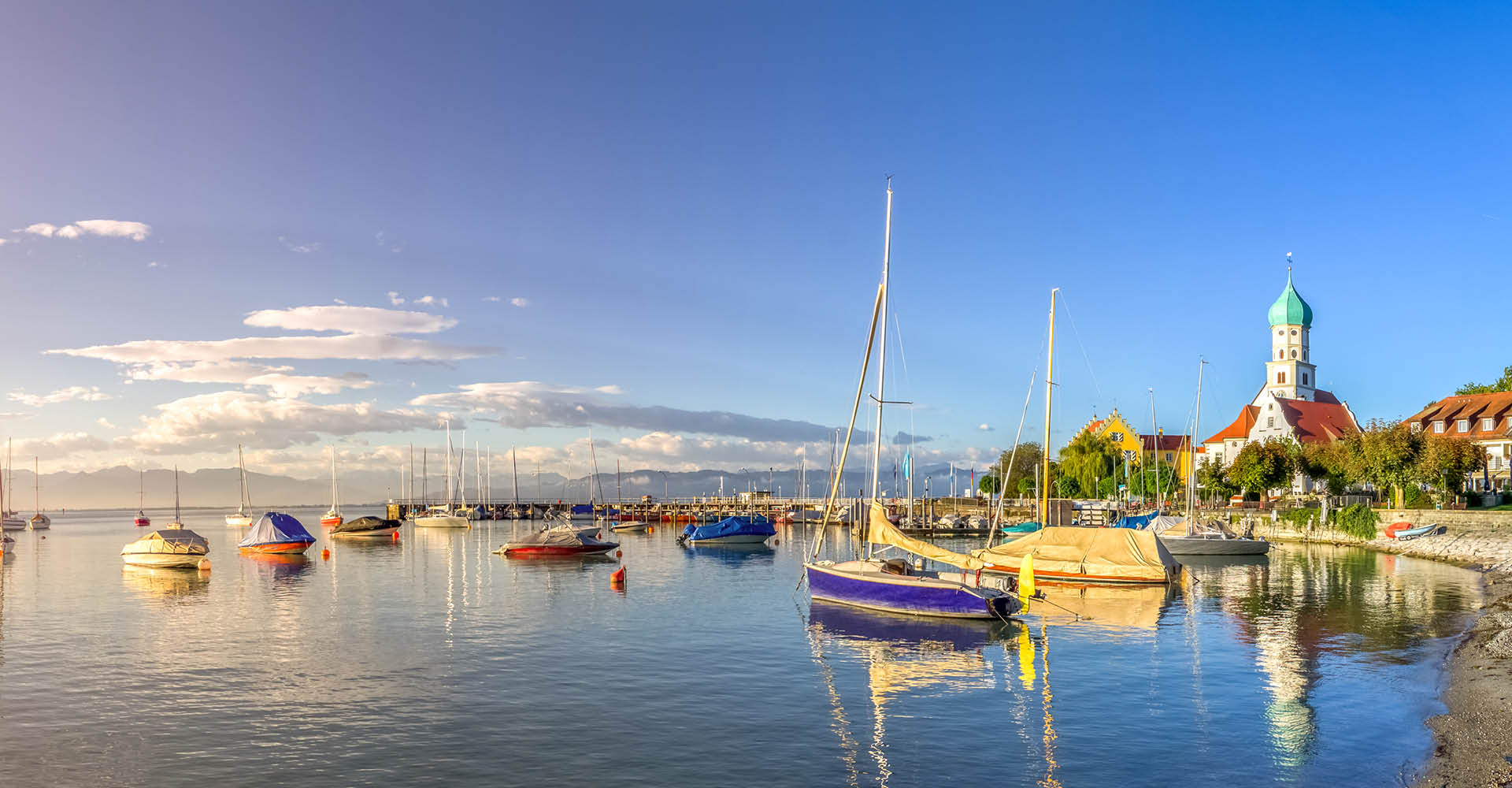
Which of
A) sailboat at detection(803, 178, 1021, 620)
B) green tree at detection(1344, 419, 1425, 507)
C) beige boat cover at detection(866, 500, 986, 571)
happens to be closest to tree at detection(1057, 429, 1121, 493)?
green tree at detection(1344, 419, 1425, 507)

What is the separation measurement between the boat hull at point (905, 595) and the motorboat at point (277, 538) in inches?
2304

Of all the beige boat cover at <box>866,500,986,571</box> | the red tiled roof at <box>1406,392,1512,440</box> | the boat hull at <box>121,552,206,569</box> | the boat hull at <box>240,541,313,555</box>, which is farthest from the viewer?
the red tiled roof at <box>1406,392,1512,440</box>

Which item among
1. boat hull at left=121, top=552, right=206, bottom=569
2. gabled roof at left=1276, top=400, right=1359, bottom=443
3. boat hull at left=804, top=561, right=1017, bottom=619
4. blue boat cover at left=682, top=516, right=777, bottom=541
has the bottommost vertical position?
blue boat cover at left=682, top=516, right=777, bottom=541

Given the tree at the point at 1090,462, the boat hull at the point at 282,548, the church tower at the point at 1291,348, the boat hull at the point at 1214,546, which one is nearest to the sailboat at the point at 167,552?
the boat hull at the point at 282,548

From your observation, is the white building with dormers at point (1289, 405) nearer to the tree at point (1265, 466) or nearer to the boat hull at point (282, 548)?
the tree at point (1265, 466)

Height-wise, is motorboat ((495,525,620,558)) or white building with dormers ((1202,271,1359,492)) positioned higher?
white building with dormers ((1202,271,1359,492))

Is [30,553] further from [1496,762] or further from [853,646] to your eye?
[1496,762]

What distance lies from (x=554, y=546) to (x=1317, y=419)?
121 meters

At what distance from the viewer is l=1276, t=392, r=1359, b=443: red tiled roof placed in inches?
5684

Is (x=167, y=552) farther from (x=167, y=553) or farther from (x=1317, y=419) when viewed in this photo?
(x=1317, y=419)

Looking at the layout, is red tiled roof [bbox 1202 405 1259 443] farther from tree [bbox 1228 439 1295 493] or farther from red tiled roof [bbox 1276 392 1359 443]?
tree [bbox 1228 439 1295 493]

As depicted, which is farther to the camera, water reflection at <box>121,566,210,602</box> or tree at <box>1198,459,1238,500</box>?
tree at <box>1198,459,1238,500</box>

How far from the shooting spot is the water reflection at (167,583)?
55.7 m

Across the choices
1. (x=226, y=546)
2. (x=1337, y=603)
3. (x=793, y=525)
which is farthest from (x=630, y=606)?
(x=793, y=525)
